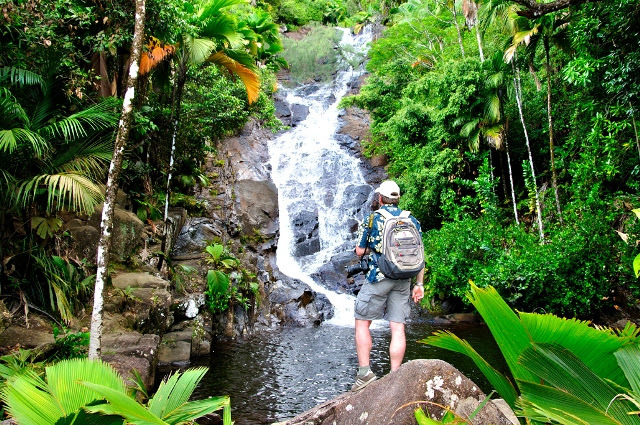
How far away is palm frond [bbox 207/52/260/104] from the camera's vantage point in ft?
37.0

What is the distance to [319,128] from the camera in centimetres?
2342

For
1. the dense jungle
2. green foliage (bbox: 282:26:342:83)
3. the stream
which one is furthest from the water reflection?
green foliage (bbox: 282:26:342:83)

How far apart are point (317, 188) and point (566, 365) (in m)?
17.3

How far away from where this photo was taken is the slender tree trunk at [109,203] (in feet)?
17.4

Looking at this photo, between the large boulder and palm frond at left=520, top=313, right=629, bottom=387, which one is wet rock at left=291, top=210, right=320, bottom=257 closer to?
the large boulder

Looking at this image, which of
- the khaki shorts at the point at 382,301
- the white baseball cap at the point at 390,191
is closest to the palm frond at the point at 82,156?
the white baseball cap at the point at 390,191

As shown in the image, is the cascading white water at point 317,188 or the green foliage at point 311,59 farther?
the green foliage at point 311,59

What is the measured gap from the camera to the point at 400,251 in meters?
3.95

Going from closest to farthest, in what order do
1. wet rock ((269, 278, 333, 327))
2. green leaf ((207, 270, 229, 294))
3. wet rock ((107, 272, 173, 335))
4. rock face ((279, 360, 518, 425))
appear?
rock face ((279, 360, 518, 425)), wet rock ((107, 272, 173, 335)), green leaf ((207, 270, 229, 294)), wet rock ((269, 278, 333, 327))

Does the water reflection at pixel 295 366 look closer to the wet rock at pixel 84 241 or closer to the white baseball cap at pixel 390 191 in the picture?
the wet rock at pixel 84 241

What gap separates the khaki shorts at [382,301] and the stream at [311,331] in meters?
2.64

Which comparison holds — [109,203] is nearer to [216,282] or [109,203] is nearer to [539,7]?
[216,282]

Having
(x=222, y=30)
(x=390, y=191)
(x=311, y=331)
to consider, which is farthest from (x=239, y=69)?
(x=390, y=191)

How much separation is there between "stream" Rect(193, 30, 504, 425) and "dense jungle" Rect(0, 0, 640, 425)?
115 centimetres
